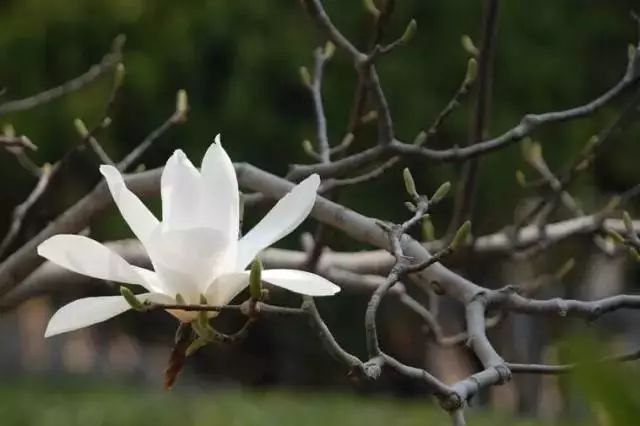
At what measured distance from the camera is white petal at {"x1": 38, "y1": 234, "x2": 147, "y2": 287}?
1.57 feet

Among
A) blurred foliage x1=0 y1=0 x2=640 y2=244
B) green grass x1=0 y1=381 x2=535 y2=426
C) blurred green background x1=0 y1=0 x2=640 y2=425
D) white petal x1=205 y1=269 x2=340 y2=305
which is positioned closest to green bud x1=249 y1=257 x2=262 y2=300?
white petal x1=205 y1=269 x2=340 y2=305

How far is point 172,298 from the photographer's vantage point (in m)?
0.51

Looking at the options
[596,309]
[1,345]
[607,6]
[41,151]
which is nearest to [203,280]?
[596,309]

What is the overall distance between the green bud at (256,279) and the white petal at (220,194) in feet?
0.12

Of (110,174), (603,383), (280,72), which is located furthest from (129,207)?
(280,72)

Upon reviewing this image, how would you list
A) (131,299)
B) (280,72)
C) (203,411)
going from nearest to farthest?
(131,299) → (203,411) → (280,72)

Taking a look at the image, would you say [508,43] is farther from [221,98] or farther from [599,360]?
[599,360]

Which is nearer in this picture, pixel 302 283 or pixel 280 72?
pixel 302 283

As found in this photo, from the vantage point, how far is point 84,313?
19.0 inches

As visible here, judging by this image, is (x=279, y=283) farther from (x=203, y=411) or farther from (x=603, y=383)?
(x=203, y=411)

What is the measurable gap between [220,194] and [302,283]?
0.07m

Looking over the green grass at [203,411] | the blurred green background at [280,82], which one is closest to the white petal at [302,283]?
the green grass at [203,411]

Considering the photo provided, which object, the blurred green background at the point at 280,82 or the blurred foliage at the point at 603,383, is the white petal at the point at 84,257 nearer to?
the blurred foliage at the point at 603,383

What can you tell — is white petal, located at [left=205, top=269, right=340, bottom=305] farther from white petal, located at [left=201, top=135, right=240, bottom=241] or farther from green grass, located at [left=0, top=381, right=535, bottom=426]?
green grass, located at [left=0, top=381, right=535, bottom=426]
